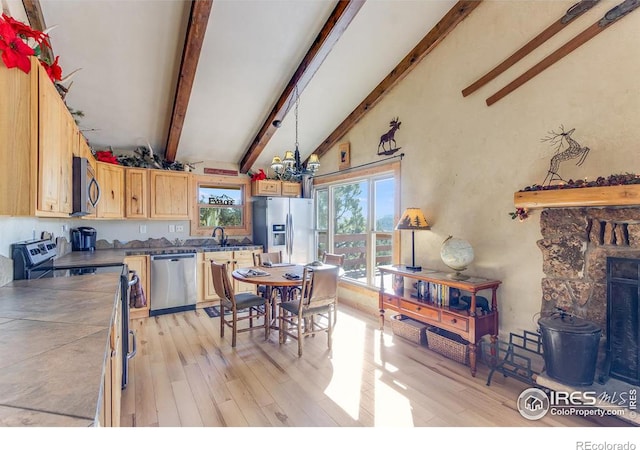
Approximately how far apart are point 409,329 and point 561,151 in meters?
2.19

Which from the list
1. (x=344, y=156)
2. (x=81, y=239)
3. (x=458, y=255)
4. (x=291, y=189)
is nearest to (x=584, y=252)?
(x=458, y=255)

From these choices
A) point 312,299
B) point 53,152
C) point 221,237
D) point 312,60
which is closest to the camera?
point 53,152

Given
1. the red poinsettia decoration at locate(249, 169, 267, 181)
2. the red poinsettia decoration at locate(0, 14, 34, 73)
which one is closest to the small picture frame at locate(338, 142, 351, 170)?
the red poinsettia decoration at locate(249, 169, 267, 181)

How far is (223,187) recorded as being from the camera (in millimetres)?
5426

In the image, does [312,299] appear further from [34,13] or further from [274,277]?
[34,13]

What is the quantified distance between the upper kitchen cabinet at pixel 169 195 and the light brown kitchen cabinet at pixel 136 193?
0.23 feet

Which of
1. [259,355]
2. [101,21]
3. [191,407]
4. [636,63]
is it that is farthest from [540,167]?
[101,21]

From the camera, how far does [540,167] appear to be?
2.60 metres

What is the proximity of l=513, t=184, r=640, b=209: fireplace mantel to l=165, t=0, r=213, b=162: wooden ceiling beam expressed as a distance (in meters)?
3.09

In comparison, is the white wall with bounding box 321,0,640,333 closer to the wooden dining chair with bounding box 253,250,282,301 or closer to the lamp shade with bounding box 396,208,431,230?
the lamp shade with bounding box 396,208,431,230

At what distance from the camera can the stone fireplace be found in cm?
216

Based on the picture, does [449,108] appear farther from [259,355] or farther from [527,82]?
[259,355]

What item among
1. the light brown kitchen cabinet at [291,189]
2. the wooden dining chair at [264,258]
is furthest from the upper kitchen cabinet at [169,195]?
the light brown kitchen cabinet at [291,189]

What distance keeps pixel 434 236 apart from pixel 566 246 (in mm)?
1268
